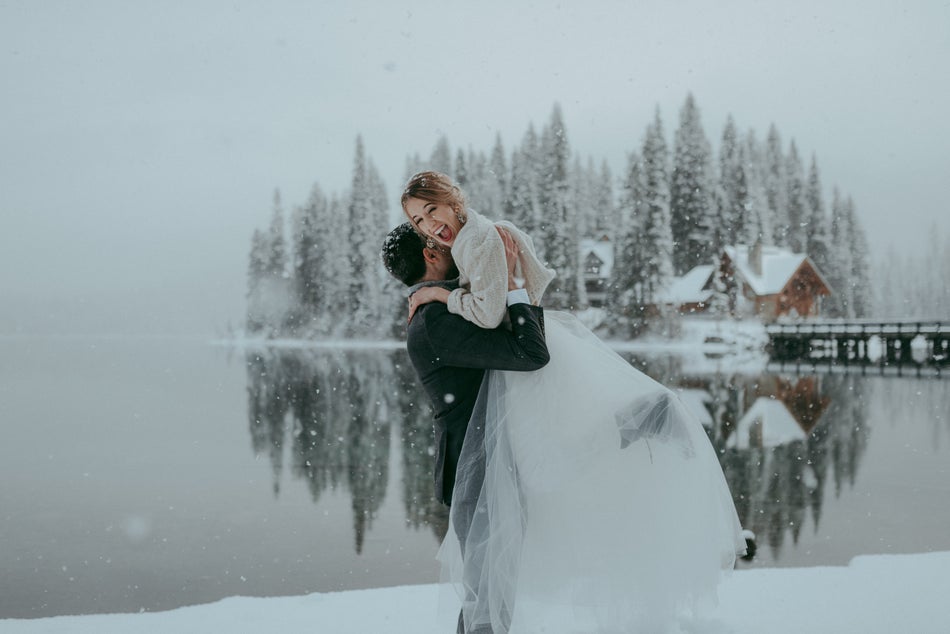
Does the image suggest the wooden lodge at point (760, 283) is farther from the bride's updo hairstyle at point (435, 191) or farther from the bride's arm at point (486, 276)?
the bride's arm at point (486, 276)

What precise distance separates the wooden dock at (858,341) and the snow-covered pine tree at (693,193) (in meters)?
10.6

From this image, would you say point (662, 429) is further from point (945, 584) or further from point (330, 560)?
point (330, 560)

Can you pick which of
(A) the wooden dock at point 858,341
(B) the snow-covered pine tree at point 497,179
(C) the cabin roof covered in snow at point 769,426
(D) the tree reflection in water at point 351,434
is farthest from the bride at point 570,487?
(B) the snow-covered pine tree at point 497,179

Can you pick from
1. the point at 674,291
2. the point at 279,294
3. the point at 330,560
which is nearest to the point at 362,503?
the point at 330,560

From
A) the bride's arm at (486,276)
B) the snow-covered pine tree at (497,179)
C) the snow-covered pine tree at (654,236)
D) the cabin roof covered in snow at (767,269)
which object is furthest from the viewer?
the snow-covered pine tree at (497,179)

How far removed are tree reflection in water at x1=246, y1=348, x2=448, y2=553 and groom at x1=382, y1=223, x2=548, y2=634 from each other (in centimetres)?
619

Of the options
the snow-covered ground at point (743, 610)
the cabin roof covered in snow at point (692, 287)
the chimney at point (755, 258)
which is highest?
the chimney at point (755, 258)

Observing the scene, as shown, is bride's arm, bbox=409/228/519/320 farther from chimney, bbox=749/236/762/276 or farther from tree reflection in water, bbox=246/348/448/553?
chimney, bbox=749/236/762/276

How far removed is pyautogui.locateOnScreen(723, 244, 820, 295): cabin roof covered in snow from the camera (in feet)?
172

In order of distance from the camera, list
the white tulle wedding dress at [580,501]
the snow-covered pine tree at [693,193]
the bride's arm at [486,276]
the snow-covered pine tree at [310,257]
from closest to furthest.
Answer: the bride's arm at [486,276] → the white tulle wedding dress at [580,501] → the snow-covered pine tree at [693,193] → the snow-covered pine tree at [310,257]

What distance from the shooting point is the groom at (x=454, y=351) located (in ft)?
8.32

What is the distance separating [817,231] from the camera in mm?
60719

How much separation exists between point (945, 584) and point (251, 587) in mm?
5837

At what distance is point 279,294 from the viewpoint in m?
69.9
